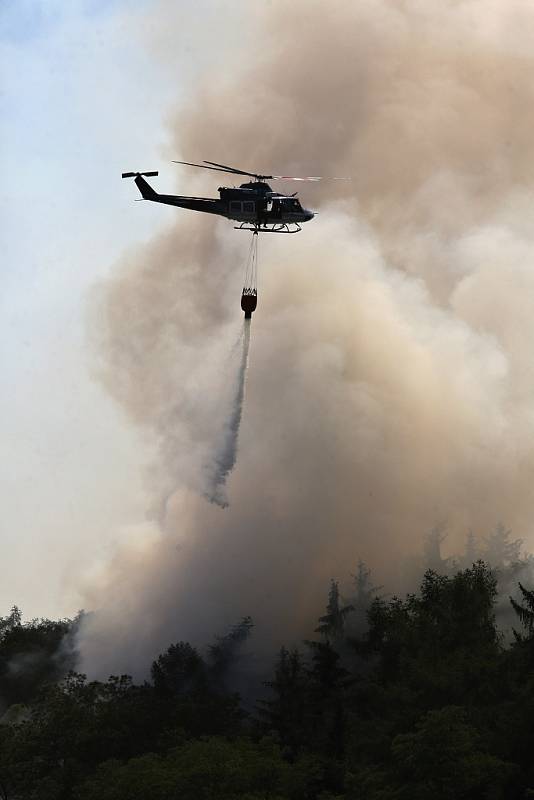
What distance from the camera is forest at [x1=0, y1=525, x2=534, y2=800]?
75.5m

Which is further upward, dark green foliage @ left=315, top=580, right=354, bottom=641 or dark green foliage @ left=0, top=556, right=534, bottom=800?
dark green foliage @ left=315, top=580, right=354, bottom=641

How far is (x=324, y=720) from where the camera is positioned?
95.1 meters

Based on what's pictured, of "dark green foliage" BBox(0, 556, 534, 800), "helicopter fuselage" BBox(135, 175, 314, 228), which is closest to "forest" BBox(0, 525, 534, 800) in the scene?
"dark green foliage" BBox(0, 556, 534, 800)

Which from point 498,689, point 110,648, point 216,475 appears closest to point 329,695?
point 498,689

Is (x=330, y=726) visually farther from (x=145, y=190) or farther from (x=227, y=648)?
(x=145, y=190)

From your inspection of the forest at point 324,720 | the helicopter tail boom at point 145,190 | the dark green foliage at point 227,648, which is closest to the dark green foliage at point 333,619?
the forest at point 324,720

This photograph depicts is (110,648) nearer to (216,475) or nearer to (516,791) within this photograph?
(216,475)

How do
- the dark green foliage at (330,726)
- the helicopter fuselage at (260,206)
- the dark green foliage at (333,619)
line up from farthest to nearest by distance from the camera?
the dark green foliage at (333,619)
the helicopter fuselage at (260,206)
the dark green foliage at (330,726)

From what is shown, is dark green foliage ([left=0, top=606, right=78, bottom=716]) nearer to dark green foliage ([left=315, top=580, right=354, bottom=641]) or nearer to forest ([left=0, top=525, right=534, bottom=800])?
forest ([left=0, top=525, right=534, bottom=800])

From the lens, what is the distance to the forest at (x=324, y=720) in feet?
248

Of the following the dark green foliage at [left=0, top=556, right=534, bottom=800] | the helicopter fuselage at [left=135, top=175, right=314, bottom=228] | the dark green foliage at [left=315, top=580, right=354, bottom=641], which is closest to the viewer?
the dark green foliage at [left=0, top=556, right=534, bottom=800]

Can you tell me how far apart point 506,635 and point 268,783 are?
44299 mm

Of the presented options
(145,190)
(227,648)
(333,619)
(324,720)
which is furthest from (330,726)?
(145,190)

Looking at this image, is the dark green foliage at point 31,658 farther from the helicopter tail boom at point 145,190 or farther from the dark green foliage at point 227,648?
the helicopter tail boom at point 145,190
